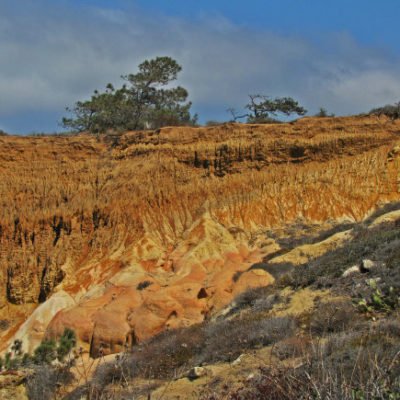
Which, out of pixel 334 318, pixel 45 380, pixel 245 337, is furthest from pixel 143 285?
pixel 334 318

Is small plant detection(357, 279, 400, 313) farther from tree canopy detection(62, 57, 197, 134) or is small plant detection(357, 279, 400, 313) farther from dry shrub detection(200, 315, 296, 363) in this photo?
tree canopy detection(62, 57, 197, 134)

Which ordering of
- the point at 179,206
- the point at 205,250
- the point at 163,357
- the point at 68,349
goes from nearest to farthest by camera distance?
the point at 163,357, the point at 68,349, the point at 205,250, the point at 179,206

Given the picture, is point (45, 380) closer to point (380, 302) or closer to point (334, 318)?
point (334, 318)

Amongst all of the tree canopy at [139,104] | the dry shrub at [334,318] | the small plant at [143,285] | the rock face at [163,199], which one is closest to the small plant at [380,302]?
the dry shrub at [334,318]

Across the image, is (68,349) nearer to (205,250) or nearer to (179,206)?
(205,250)

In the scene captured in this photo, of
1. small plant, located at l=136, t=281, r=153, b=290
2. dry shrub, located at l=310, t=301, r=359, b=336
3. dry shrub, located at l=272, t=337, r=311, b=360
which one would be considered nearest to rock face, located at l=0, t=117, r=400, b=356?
small plant, located at l=136, t=281, r=153, b=290

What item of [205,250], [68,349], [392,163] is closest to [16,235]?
[205,250]

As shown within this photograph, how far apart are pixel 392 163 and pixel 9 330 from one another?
20.7 m

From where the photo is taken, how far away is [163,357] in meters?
14.5

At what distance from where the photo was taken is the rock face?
92.0 ft

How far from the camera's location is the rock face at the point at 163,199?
2805cm

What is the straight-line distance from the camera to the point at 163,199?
31.8 metres

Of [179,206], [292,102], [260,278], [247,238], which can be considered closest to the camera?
[260,278]

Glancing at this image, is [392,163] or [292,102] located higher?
[292,102]
